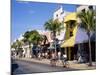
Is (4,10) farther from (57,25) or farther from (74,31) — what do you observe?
(74,31)

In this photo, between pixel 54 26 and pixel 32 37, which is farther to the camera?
pixel 54 26

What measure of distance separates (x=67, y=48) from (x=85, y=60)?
1.05 ft

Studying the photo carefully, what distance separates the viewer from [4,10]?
8.91 feet

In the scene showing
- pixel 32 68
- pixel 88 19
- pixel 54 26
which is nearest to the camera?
pixel 32 68

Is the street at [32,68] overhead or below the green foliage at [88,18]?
below

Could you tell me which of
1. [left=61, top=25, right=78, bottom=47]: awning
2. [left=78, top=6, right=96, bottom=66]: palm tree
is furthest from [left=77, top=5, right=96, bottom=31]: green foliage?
[left=61, top=25, right=78, bottom=47]: awning

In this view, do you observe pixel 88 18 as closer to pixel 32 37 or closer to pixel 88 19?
pixel 88 19

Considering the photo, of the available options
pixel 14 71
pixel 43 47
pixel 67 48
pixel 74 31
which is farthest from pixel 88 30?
pixel 14 71

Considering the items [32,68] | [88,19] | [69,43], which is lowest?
[32,68]

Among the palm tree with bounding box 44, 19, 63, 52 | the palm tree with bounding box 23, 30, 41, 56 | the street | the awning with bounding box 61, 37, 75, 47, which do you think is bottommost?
the street

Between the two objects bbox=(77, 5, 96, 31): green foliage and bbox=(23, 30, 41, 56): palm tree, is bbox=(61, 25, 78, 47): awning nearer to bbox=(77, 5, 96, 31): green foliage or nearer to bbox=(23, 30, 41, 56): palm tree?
bbox=(77, 5, 96, 31): green foliage

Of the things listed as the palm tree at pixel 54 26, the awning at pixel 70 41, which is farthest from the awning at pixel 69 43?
the palm tree at pixel 54 26

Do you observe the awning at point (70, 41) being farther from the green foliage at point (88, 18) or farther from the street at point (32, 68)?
the street at point (32, 68)

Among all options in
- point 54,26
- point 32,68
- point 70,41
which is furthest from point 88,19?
point 32,68
